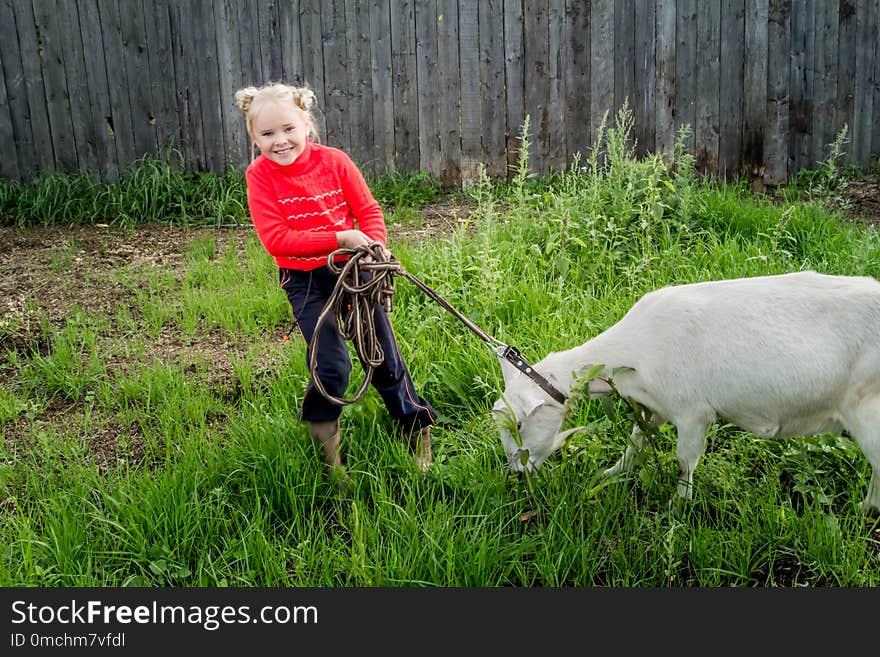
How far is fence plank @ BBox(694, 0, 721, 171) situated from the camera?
26.9 ft

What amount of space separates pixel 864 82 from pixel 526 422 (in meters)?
7.01

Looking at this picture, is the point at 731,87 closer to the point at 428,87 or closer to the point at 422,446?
the point at 428,87

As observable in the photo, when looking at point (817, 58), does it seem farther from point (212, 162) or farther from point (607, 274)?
point (212, 162)

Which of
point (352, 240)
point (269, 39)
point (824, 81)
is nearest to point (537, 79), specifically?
point (269, 39)

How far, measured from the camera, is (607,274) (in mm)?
5242

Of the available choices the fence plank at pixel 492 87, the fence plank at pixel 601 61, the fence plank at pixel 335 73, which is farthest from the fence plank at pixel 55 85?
the fence plank at pixel 601 61

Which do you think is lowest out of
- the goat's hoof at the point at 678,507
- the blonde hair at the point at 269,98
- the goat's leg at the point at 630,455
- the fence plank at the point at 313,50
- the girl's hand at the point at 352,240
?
the goat's hoof at the point at 678,507

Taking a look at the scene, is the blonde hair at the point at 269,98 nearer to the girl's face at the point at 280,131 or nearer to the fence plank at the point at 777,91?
the girl's face at the point at 280,131

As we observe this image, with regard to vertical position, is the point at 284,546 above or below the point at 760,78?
below

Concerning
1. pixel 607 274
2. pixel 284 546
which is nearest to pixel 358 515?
pixel 284 546

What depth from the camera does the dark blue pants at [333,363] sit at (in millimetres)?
3436

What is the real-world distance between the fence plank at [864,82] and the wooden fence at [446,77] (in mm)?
14

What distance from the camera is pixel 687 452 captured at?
10.1 feet

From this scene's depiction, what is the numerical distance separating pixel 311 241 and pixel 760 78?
6.49m
